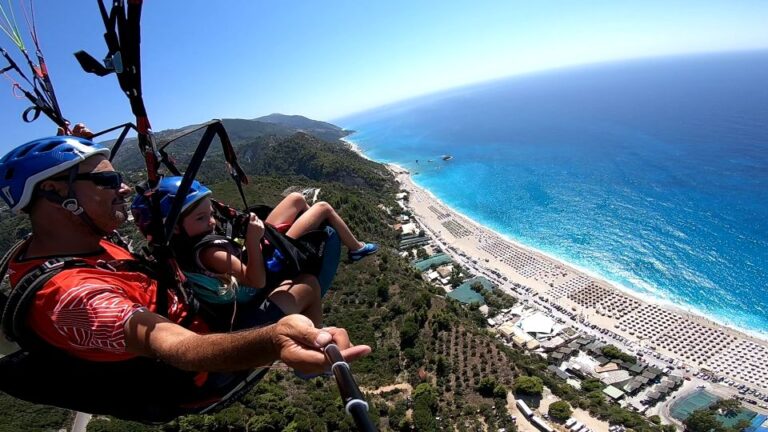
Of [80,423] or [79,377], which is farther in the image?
[80,423]

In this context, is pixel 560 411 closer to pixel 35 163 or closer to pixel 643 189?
pixel 35 163

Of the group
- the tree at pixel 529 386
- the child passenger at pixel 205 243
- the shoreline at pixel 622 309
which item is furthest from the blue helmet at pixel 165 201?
the shoreline at pixel 622 309

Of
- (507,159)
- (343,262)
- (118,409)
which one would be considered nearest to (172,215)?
(118,409)

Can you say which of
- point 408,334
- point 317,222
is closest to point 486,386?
point 408,334

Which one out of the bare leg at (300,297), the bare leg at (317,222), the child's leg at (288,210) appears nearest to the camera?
the bare leg at (300,297)

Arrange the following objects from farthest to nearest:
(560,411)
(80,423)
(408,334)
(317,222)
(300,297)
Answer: (408,334) → (560,411) → (80,423) → (317,222) → (300,297)

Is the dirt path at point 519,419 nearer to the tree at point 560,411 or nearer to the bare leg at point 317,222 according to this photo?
the tree at point 560,411
